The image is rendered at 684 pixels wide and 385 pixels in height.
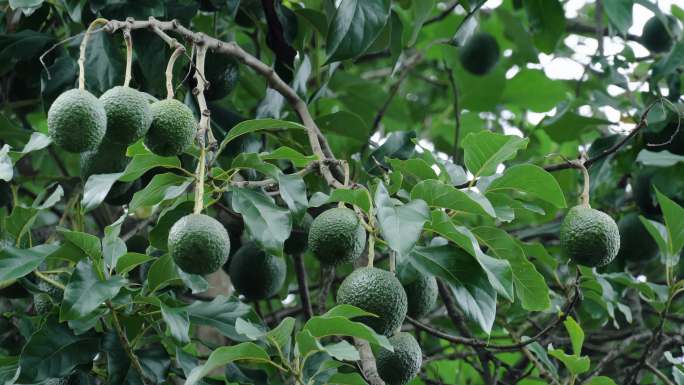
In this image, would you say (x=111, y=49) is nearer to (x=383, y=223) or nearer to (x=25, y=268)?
(x=25, y=268)

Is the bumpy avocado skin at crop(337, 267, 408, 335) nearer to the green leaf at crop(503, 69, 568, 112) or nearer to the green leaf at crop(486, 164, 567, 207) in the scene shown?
the green leaf at crop(486, 164, 567, 207)

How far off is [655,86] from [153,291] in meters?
1.74

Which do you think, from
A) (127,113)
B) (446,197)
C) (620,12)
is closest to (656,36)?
(620,12)

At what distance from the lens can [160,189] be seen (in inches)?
63.4

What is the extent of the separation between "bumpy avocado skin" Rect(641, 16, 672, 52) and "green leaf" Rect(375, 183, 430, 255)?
202cm

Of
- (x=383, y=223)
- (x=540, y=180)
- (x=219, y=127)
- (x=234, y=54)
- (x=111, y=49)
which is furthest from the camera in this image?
(x=219, y=127)

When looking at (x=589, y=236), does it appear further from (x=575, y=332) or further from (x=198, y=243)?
(x=198, y=243)

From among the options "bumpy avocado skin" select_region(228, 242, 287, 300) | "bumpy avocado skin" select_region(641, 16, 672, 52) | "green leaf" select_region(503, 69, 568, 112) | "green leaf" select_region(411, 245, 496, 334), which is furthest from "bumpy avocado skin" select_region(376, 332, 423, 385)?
"green leaf" select_region(503, 69, 568, 112)

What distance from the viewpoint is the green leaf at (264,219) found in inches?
58.3

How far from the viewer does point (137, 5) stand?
2.09 meters

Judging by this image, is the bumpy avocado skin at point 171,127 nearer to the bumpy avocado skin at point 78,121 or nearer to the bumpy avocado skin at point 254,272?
the bumpy avocado skin at point 78,121

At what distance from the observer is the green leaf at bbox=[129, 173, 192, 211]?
1.56 metres

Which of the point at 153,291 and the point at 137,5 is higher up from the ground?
the point at 137,5

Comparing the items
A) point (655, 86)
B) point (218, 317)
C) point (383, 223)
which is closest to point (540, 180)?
point (383, 223)
